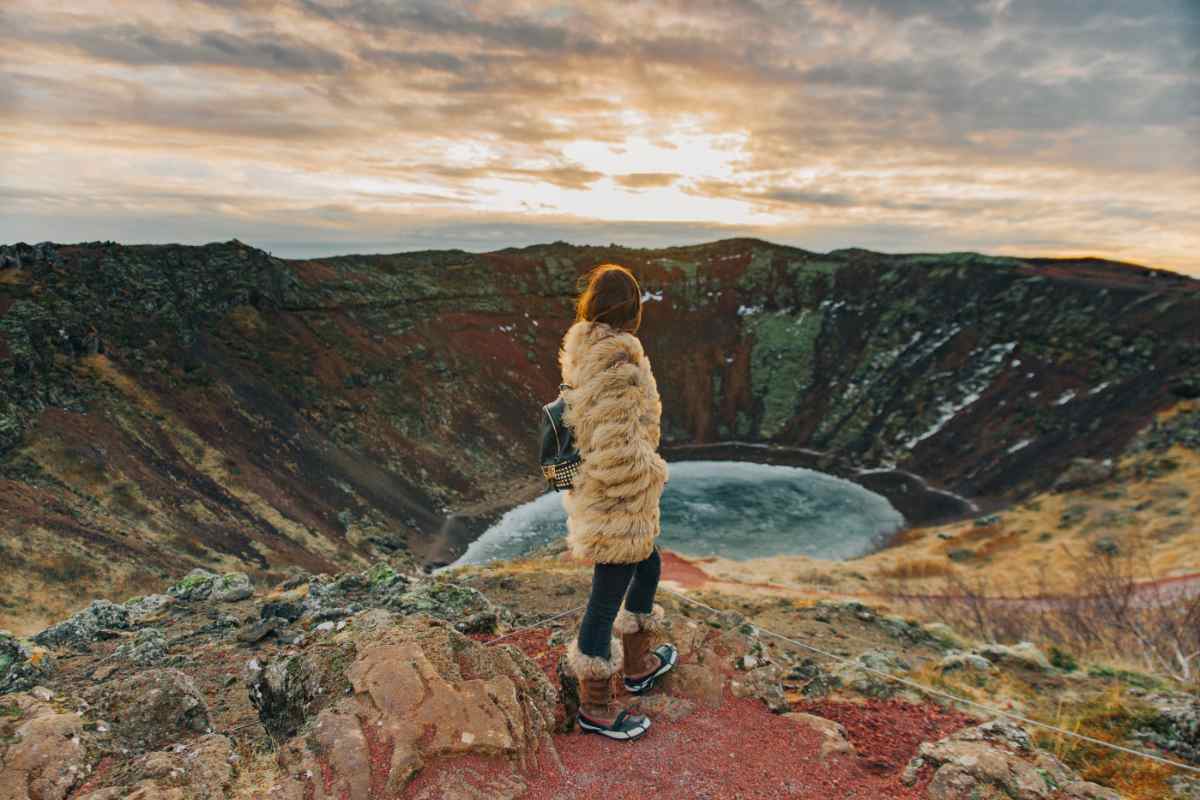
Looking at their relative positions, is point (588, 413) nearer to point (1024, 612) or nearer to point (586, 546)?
point (586, 546)

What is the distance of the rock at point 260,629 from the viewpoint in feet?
24.0

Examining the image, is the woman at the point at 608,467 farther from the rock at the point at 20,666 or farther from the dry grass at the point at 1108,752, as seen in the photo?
the rock at the point at 20,666

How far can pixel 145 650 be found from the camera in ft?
22.9

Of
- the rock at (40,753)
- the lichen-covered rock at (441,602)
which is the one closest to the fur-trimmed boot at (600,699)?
the lichen-covered rock at (441,602)

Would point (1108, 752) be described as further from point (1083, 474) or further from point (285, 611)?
point (1083, 474)

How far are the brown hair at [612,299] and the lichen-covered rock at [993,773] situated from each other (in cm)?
365

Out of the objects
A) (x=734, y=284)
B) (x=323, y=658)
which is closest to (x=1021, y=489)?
(x=734, y=284)

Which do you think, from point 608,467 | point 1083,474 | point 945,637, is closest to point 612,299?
point 608,467

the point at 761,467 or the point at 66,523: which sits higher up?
the point at 66,523

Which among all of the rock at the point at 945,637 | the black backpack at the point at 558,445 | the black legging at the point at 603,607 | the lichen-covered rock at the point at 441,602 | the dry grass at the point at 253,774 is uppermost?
the black backpack at the point at 558,445

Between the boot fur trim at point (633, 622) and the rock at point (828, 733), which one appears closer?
the rock at point (828, 733)

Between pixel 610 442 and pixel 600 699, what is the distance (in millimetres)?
1916

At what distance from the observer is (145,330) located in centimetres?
3578

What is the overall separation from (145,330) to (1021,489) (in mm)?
54836
